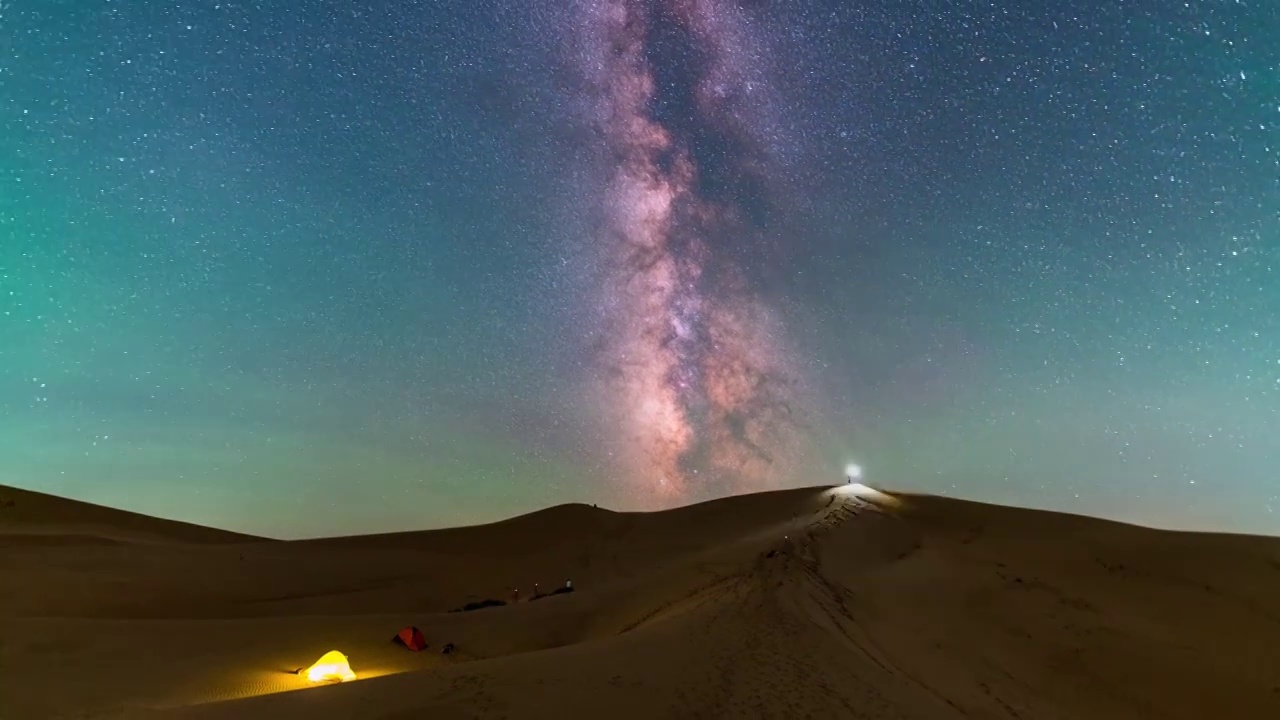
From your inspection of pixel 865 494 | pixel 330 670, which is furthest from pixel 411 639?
pixel 865 494

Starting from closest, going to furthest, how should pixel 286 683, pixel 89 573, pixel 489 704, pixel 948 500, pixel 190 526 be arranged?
pixel 489 704
pixel 286 683
pixel 89 573
pixel 948 500
pixel 190 526

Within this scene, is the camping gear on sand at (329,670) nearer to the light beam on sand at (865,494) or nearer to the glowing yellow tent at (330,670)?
the glowing yellow tent at (330,670)

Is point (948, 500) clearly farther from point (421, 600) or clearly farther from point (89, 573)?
point (89, 573)

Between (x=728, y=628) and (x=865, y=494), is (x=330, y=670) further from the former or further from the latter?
(x=865, y=494)

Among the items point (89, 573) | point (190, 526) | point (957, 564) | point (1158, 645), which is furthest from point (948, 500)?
point (190, 526)

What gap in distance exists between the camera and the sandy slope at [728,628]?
40.1 ft

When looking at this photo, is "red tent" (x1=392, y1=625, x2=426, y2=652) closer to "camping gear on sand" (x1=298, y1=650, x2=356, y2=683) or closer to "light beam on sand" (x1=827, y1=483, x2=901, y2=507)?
"camping gear on sand" (x1=298, y1=650, x2=356, y2=683)

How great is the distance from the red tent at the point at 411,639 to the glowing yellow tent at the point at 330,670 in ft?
10.5

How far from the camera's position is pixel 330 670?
17219 mm

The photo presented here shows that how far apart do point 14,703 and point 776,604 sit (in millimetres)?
15996

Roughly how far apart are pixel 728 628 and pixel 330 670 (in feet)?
33.3

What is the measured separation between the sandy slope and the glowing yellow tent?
418 mm

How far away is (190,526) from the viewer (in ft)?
179

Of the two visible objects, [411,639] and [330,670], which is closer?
[330,670]
